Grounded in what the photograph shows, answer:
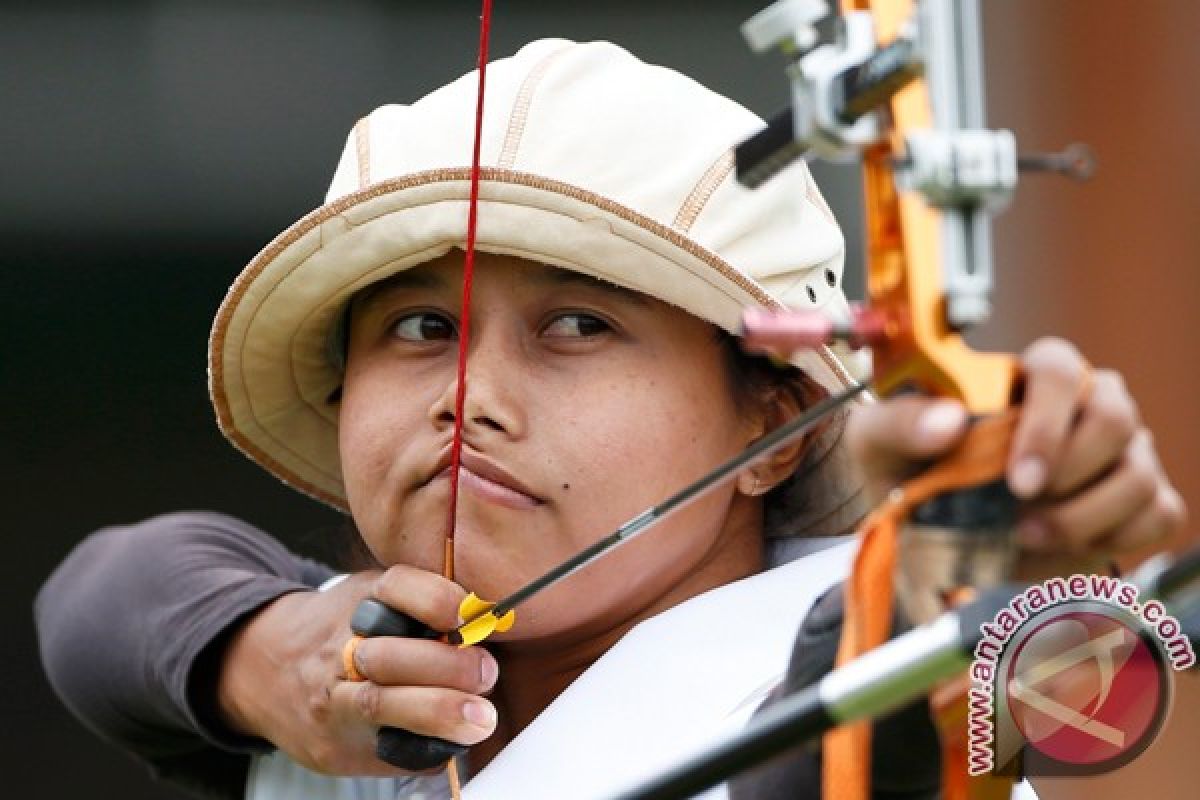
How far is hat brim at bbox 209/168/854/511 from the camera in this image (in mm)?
1417

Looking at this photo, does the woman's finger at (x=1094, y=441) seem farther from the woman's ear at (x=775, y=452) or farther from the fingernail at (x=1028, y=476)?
the woman's ear at (x=775, y=452)

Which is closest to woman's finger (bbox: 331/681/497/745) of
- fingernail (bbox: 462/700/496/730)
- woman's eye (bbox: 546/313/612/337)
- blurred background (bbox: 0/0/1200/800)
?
fingernail (bbox: 462/700/496/730)

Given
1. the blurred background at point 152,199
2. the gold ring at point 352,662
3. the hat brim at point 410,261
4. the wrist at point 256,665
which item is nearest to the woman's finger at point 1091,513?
the hat brim at point 410,261

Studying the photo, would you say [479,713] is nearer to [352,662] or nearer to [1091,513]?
[352,662]

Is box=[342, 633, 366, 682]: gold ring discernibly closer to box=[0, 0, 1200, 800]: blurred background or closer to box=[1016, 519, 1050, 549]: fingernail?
box=[1016, 519, 1050, 549]: fingernail

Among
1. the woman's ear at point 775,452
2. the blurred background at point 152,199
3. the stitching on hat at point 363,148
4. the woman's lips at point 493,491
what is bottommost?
the woman's lips at point 493,491

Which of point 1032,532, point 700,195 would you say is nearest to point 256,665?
point 700,195

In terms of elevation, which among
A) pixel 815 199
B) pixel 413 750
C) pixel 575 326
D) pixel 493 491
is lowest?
pixel 413 750

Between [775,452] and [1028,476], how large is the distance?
2.23ft

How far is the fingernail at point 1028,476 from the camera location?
2.79ft

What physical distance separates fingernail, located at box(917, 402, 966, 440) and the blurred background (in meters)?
1.97

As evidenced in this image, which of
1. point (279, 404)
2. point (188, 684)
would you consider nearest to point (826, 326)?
point (279, 404)

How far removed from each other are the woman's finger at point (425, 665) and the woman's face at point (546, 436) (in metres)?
0.05

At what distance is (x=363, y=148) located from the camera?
5.11ft
